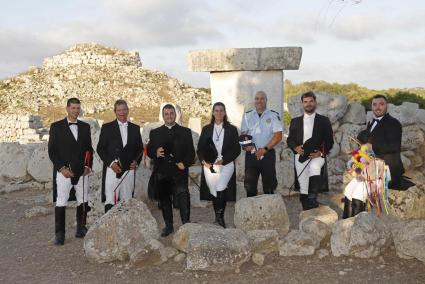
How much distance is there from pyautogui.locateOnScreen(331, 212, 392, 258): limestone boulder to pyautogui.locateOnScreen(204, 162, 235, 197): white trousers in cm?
174

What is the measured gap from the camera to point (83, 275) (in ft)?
18.1

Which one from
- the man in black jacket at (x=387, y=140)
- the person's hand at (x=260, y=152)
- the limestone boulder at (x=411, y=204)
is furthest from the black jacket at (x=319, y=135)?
the limestone boulder at (x=411, y=204)

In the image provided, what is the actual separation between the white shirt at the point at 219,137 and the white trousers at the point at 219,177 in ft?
0.50

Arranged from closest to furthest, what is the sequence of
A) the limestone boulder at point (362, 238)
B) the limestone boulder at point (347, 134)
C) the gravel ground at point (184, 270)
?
the gravel ground at point (184, 270) → the limestone boulder at point (362, 238) → the limestone boulder at point (347, 134)

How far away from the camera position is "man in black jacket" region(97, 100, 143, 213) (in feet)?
21.8

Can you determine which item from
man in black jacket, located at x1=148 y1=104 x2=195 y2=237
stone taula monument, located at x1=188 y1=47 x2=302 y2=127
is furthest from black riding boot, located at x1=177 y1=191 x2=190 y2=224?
stone taula monument, located at x1=188 y1=47 x2=302 y2=127

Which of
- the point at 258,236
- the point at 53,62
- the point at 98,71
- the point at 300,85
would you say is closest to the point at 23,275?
the point at 258,236

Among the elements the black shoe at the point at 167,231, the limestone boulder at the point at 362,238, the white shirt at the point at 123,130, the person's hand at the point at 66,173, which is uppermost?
the white shirt at the point at 123,130

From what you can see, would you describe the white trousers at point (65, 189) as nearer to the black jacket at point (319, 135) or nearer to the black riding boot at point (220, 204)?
the black riding boot at point (220, 204)

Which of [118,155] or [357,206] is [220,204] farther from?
[357,206]

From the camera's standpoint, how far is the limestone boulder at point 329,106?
10.5 m

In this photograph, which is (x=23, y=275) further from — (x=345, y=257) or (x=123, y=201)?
(x=345, y=257)

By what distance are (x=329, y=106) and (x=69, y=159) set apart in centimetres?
584

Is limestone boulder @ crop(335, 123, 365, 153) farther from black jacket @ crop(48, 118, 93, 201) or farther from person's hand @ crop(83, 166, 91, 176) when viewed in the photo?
black jacket @ crop(48, 118, 93, 201)
